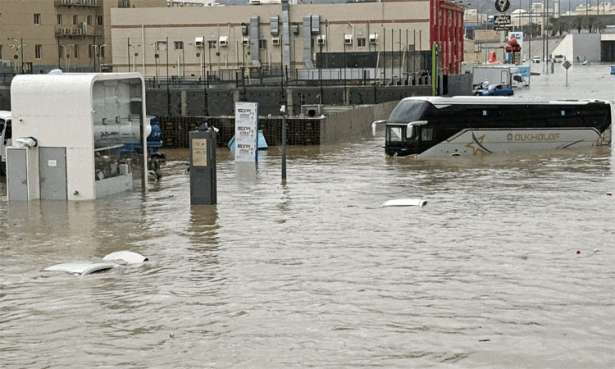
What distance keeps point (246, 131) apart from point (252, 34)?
60567 mm

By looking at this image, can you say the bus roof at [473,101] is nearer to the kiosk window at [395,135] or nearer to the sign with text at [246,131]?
the kiosk window at [395,135]

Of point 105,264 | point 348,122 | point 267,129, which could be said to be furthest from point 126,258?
point 348,122

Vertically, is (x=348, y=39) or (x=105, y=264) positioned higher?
(x=348, y=39)

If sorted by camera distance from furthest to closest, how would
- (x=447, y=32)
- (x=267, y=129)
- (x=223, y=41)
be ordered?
(x=447, y=32) → (x=223, y=41) → (x=267, y=129)

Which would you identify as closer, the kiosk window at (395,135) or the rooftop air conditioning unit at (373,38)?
the kiosk window at (395,135)

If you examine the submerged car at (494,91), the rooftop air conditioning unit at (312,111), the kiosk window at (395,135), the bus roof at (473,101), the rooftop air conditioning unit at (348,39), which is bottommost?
the kiosk window at (395,135)

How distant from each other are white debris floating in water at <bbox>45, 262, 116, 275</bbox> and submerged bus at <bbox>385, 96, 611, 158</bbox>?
81.8ft

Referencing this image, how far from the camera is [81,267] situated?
1991cm

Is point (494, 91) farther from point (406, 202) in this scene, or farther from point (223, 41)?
point (406, 202)

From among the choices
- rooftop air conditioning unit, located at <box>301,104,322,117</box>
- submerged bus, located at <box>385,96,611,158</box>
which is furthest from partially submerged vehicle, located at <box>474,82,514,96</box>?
submerged bus, located at <box>385,96,611,158</box>

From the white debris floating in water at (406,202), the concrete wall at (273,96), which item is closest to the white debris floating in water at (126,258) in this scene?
the white debris floating in water at (406,202)

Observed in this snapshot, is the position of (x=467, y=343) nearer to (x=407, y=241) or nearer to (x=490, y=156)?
(x=407, y=241)

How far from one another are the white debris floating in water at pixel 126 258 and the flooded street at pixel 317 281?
0.78ft

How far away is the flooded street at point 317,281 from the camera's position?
14.5 metres
